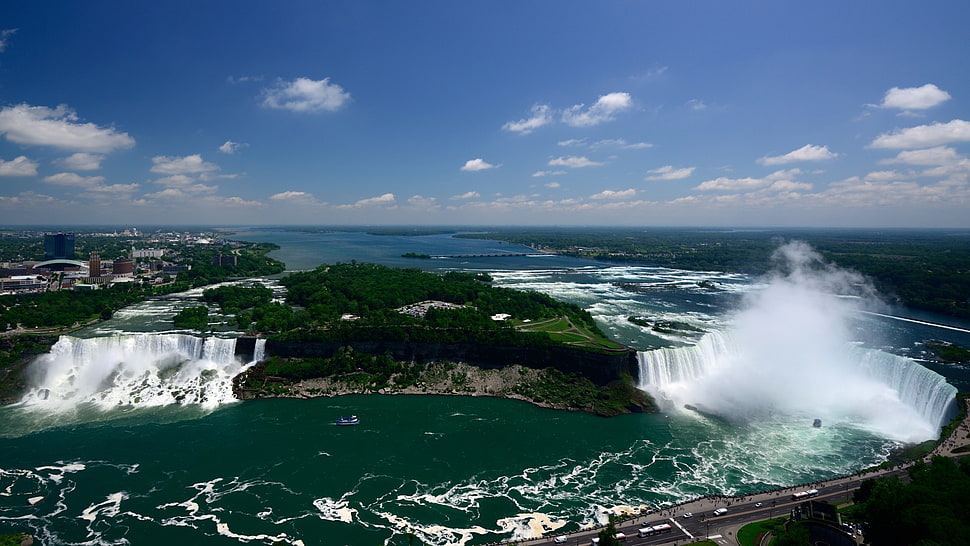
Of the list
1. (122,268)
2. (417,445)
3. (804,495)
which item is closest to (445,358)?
(417,445)

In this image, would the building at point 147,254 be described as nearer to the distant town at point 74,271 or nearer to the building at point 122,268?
the distant town at point 74,271

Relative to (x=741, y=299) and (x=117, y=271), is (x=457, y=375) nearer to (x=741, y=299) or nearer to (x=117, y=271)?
(x=741, y=299)

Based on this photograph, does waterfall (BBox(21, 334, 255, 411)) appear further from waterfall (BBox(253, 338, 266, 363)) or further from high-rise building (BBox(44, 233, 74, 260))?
high-rise building (BBox(44, 233, 74, 260))

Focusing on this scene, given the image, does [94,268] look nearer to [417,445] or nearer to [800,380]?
[417,445]

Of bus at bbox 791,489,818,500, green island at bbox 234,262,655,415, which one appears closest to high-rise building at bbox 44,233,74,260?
green island at bbox 234,262,655,415

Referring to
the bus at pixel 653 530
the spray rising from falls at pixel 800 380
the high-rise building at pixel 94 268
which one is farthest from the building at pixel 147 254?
the bus at pixel 653 530

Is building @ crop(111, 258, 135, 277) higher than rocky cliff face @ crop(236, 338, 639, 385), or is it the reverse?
building @ crop(111, 258, 135, 277)
